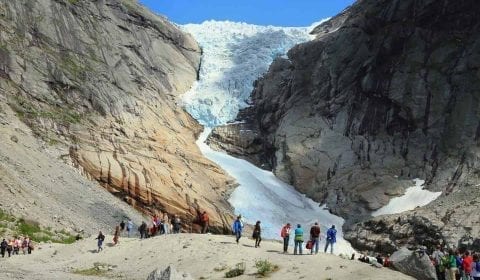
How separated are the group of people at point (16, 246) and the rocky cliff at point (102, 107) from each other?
735 inches

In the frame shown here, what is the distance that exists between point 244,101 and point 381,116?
38.5 m

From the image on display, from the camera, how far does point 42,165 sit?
50.6m

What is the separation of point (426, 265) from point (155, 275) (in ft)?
37.8

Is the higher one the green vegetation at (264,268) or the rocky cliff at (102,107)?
the rocky cliff at (102,107)

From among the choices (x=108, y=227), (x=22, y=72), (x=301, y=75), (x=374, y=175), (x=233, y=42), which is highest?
(x=233, y=42)

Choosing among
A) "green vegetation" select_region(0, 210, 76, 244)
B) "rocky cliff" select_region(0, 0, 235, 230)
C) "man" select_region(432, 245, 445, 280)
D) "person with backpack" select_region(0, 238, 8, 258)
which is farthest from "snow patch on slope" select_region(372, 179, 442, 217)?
"person with backpack" select_region(0, 238, 8, 258)

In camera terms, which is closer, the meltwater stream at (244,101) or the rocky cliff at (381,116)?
the rocky cliff at (381,116)

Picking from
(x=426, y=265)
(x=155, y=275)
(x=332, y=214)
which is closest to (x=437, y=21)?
(x=332, y=214)

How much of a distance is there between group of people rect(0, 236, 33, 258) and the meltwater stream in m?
29.5

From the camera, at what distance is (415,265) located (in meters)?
24.7

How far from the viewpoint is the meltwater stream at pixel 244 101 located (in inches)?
2670

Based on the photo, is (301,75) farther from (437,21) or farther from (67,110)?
(67,110)

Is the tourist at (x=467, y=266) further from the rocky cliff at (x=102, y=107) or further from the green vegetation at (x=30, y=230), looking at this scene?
the rocky cliff at (x=102, y=107)

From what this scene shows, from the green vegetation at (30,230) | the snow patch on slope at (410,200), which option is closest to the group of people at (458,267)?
the green vegetation at (30,230)
